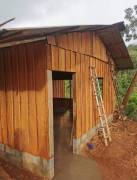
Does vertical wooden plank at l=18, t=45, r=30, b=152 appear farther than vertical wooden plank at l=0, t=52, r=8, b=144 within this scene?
No

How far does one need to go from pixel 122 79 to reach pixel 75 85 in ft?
→ 41.3

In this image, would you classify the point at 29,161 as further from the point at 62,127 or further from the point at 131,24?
the point at 131,24

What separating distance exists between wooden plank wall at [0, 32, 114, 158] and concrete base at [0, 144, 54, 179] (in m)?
0.16

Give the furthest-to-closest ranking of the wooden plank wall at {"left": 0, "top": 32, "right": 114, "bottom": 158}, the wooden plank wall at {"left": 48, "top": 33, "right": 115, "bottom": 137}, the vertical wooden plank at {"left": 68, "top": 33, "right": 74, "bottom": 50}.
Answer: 1. the vertical wooden plank at {"left": 68, "top": 33, "right": 74, "bottom": 50}
2. the wooden plank wall at {"left": 48, "top": 33, "right": 115, "bottom": 137}
3. the wooden plank wall at {"left": 0, "top": 32, "right": 114, "bottom": 158}

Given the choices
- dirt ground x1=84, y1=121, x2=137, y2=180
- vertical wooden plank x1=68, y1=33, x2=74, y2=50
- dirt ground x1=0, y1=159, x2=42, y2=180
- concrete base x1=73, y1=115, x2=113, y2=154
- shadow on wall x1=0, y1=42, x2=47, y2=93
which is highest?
vertical wooden plank x1=68, y1=33, x2=74, y2=50

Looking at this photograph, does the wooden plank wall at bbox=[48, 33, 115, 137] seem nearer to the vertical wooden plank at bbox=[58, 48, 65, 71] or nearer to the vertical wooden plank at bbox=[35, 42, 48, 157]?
the vertical wooden plank at bbox=[58, 48, 65, 71]

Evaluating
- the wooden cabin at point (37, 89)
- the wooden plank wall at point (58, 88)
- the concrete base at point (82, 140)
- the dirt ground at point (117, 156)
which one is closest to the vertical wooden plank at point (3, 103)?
the wooden cabin at point (37, 89)

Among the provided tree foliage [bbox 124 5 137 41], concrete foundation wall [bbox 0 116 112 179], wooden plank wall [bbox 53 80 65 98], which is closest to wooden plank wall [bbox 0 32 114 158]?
concrete foundation wall [bbox 0 116 112 179]

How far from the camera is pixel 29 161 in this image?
254 inches

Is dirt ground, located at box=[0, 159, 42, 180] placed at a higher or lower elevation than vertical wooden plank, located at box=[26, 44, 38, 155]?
lower

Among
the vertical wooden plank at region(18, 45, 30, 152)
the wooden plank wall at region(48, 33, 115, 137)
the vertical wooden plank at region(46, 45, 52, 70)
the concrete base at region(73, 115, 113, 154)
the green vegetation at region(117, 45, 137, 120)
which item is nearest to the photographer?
the vertical wooden plank at region(46, 45, 52, 70)

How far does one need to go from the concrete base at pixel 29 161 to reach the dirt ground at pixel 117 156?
1662 millimetres

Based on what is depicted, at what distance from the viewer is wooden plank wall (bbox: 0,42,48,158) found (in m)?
6.00

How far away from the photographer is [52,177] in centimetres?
620
